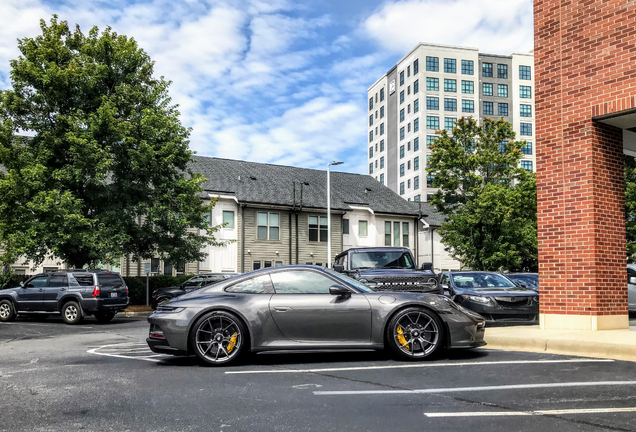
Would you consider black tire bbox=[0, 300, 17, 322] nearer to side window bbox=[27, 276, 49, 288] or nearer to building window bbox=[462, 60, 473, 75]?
side window bbox=[27, 276, 49, 288]

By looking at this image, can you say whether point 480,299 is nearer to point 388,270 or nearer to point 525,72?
point 388,270

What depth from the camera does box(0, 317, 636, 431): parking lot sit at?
485 centimetres

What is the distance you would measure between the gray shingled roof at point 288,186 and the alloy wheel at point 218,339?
33086 millimetres

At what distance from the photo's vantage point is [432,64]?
75750 mm

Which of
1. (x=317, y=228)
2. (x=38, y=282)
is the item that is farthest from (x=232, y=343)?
(x=317, y=228)

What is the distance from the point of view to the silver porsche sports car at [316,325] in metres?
7.94

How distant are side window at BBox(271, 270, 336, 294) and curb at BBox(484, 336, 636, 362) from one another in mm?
3203

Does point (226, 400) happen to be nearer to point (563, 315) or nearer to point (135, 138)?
point (563, 315)

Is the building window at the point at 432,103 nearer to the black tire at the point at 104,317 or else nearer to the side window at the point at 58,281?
the black tire at the point at 104,317

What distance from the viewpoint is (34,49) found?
25984 millimetres

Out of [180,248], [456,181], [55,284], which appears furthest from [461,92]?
[55,284]

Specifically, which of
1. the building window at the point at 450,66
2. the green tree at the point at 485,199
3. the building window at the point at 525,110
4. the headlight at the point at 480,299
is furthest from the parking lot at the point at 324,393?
the building window at the point at 525,110

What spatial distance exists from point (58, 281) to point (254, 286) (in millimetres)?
13785

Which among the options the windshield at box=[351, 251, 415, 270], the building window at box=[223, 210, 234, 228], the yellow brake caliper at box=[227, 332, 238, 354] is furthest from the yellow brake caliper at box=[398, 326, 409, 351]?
the building window at box=[223, 210, 234, 228]
